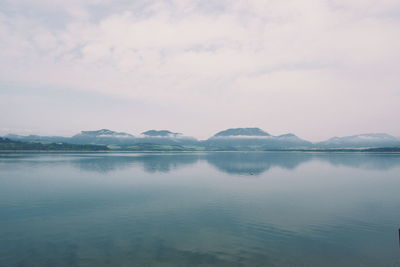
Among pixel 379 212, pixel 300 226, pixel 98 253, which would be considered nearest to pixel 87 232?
pixel 98 253

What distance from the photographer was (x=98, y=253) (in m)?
24.2

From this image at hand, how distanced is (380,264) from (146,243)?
2343cm

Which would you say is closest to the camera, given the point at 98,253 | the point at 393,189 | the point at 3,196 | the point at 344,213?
the point at 98,253

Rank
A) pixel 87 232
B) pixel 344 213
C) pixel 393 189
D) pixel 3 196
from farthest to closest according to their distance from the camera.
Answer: pixel 393 189 → pixel 3 196 → pixel 344 213 → pixel 87 232

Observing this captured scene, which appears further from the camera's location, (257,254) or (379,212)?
(379,212)

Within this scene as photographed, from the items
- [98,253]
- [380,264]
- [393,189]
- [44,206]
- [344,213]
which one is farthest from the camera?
[393,189]

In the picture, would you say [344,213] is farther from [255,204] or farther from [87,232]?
[87,232]

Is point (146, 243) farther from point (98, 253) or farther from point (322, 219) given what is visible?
point (322, 219)

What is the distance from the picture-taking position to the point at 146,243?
2670cm

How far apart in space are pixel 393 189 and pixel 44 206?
82.6m

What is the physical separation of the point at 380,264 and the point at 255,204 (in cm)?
2390

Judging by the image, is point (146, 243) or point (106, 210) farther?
point (106, 210)

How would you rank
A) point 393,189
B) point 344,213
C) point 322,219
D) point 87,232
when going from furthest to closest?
point 393,189
point 344,213
point 322,219
point 87,232

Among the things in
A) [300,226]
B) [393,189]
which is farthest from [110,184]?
[393,189]
